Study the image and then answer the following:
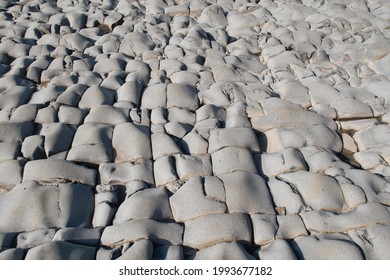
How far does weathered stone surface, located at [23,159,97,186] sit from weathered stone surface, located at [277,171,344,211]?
84cm

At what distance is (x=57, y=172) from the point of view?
1524 mm

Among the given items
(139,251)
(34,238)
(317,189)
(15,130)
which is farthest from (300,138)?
(15,130)

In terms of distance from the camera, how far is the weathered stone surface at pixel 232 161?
1577mm

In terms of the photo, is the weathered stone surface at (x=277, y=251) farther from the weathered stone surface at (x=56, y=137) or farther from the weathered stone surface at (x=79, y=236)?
the weathered stone surface at (x=56, y=137)

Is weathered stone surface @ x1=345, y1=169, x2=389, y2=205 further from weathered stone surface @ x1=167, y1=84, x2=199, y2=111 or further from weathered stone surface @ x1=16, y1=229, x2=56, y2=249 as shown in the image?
weathered stone surface @ x1=16, y1=229, x2=56, y2=249

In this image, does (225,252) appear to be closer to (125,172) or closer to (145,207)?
(145,207)

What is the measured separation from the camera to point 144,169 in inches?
63.2

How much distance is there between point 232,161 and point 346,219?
1.69ft

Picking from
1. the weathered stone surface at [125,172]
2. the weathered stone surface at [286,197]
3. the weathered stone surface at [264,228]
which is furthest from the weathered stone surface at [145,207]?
the weathered stone surface at [286,197]

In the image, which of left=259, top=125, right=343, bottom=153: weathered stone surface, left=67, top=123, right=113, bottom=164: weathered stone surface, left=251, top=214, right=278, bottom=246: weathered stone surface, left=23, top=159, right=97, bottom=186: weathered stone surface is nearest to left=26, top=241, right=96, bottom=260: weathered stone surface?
left=23, top=159, right=97, bottom=186: weathered stone surface

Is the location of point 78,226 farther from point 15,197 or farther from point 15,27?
point 15,27

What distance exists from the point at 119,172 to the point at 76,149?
0.24m
